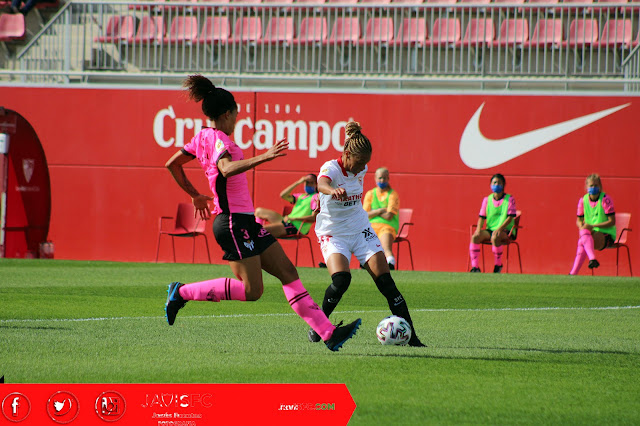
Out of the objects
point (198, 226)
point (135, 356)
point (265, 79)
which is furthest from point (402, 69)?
point (135, 356)

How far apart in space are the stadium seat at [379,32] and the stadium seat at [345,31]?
8.4 inches

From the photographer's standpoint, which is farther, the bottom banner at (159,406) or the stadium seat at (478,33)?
the stadium seat at (478,33)

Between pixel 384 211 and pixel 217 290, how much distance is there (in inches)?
397

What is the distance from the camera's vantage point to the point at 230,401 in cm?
422

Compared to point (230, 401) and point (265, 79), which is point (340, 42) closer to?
point (265, 79)

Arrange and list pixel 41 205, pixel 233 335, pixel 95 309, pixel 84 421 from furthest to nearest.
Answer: pixel 41 205
pixel 95 309
pixel 233 335
pixel 84 421

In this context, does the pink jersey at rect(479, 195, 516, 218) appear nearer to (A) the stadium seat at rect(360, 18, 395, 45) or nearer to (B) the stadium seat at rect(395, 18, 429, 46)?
(B) the stadium seat at rect(395, 18, 429, 46)

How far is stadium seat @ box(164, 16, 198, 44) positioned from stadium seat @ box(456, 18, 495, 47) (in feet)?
19.2

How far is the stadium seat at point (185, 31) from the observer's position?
20188 millimetres

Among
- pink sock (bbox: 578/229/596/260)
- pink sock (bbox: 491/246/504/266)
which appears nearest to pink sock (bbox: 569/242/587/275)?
pink sock (bbox: 578/229/596/260)

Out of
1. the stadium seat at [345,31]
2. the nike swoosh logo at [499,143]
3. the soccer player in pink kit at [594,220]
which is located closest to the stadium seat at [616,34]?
the nike swoosh logo at [499,143]

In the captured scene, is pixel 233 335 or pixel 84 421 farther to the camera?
pixel 233 335

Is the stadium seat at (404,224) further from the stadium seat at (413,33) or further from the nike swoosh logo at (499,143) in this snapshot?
the stadium seat at (413,33)

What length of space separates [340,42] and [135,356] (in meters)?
14.6
